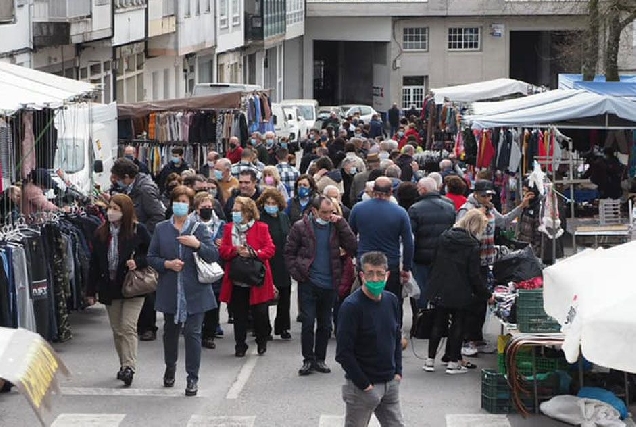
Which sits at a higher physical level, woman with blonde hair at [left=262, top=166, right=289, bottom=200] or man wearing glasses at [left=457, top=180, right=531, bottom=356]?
woman with blonde hair at [left=262, top=166, right=289, bottom=200]

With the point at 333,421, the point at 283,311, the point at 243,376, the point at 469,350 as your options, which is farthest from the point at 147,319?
the point at 333,421

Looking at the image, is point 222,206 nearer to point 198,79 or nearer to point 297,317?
point 297,317

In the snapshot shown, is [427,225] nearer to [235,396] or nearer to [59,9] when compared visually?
[235,396]

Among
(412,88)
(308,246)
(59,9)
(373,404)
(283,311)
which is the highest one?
(59,9)

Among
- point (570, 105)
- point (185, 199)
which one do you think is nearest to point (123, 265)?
point (185, 199)

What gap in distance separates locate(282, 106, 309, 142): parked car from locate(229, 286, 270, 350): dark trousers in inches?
1196

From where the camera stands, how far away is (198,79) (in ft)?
172

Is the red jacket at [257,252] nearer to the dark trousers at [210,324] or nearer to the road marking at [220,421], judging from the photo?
the dark trousers at [210,324]

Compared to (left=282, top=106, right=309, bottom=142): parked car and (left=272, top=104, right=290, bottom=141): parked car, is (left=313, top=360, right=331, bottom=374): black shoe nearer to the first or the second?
(left=272, top=104, right=290, bottom=141): parked car

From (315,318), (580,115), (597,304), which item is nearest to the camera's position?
(597,304)

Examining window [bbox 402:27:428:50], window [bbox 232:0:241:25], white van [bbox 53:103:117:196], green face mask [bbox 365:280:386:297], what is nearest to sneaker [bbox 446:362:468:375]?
Answer: green face mask [bbox 365:280:386:297]

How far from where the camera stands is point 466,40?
225 feet

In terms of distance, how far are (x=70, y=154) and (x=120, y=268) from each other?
937 centimetres

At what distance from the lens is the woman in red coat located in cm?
1542
